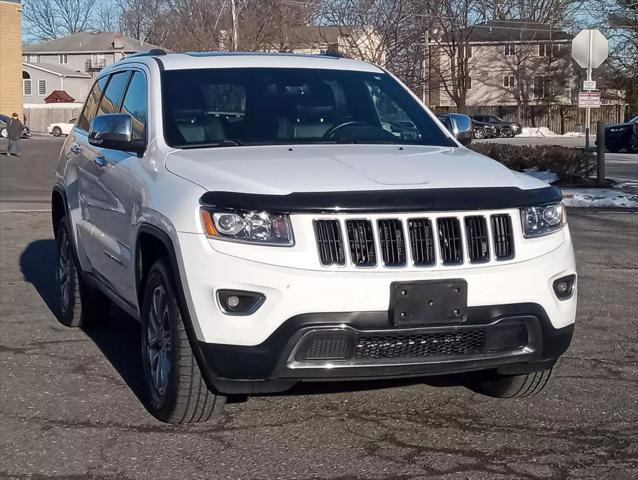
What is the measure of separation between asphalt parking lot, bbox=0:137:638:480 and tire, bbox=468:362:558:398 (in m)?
0.06

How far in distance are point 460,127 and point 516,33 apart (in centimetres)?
6367

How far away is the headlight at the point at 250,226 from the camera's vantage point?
4.48 metres

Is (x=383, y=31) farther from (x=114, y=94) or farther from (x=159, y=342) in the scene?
(x=159, y=342)

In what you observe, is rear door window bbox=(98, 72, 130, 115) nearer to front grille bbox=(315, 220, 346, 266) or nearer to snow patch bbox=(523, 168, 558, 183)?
front grille bbox=(315, 220, 346, 266)

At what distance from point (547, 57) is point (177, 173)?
2730 inches

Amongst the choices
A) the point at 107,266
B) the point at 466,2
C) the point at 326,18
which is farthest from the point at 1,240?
the point at 466,2

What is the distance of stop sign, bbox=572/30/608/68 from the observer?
1898 cm

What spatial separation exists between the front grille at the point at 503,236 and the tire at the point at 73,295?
3.41 metres

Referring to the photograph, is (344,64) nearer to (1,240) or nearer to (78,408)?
(78,408)

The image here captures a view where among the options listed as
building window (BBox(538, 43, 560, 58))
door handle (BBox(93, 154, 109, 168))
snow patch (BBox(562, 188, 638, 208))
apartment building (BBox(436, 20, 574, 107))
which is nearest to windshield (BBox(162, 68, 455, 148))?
door handle (BBox(93, 154, 109, 168))

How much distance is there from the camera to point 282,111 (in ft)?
19.6

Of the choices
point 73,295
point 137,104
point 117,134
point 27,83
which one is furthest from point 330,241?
point 27,83

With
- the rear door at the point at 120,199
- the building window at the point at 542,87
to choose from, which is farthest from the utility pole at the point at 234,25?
the building window at the point at 542,87

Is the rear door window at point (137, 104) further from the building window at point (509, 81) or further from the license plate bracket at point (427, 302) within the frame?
the building window at point (509, 81)
